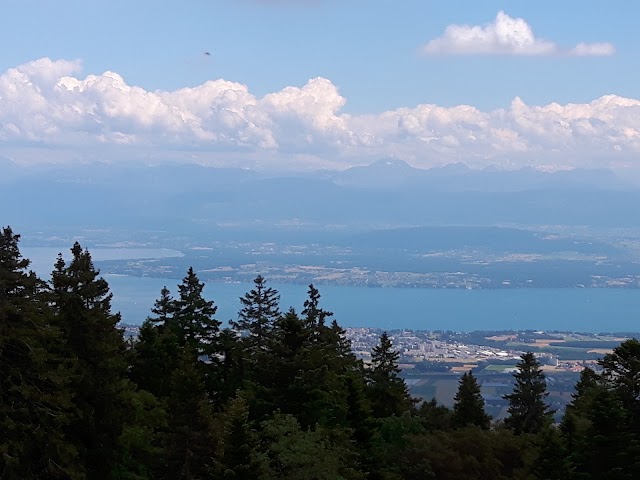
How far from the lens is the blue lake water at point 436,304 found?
140000 mm

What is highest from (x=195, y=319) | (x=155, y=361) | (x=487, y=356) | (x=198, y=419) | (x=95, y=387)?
(x=195, y=319)

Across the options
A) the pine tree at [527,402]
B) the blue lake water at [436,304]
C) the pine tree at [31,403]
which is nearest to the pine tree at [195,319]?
the pine tree at [31,403]

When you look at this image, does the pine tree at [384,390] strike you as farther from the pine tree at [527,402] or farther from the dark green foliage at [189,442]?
the dark green foliage at [189,442]

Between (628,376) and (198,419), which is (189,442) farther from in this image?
(628,376)

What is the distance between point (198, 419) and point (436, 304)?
150557 millimetres

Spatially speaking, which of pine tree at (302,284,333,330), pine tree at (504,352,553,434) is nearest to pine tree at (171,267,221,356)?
pine tree at (302,284,333,330)

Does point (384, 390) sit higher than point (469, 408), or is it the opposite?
point (384, 390)

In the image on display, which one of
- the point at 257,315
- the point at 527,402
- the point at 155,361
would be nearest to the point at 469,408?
the point at 527,402

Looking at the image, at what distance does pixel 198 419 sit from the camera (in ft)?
67.4

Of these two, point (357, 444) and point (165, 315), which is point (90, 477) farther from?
point (165, 315)

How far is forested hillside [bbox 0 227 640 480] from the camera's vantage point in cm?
1603

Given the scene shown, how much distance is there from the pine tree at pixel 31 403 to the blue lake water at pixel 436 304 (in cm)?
10132

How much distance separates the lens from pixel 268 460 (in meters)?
18.8

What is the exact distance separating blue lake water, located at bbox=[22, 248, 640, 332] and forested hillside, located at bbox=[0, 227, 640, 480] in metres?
94.0
